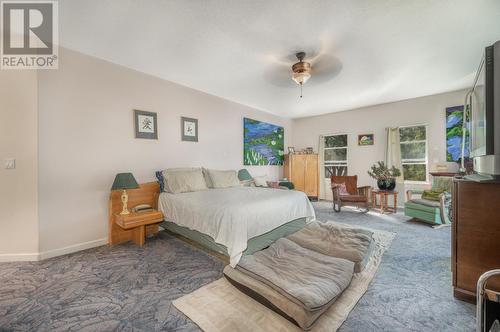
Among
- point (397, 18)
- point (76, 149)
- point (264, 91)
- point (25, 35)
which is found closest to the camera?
point (397, 18)

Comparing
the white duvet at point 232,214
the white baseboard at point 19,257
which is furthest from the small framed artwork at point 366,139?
the white baseboard at point 19,257

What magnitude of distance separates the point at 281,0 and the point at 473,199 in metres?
2.37

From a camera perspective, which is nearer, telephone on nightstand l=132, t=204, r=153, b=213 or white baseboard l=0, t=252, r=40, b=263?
white baseboard l=0, t=252, r=40, b=263

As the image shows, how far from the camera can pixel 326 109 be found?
5.70 m

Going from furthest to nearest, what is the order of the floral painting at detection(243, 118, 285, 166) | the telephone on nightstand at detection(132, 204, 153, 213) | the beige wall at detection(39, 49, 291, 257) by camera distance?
the floral painting at detection(243, 118, 285, 166)
the telephone on nightstand at detection(132, 204, 153, 213)
the beige wall at detection(39, 49, 291, 257)

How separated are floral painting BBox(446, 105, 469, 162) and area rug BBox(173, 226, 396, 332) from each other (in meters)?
4.18

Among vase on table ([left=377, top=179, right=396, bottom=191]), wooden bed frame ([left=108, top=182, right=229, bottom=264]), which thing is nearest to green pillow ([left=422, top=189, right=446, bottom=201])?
vase on table ([left=377, top=179, right=396, bottom=191])

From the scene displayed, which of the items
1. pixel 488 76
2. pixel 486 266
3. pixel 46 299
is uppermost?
pixel 488 76

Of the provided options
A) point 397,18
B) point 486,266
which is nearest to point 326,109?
point 397,18

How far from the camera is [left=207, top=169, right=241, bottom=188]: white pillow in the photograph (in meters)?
3.81

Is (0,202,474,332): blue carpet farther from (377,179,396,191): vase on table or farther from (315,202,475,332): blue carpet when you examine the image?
(377,179,396,191): vase on table

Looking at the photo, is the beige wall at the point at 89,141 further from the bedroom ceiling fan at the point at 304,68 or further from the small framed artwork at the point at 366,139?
the small framed artwork at the point at 366,139

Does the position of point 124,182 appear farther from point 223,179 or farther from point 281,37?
point 281,37

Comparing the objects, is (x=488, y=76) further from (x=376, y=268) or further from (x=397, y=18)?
(x=376, y=268)
